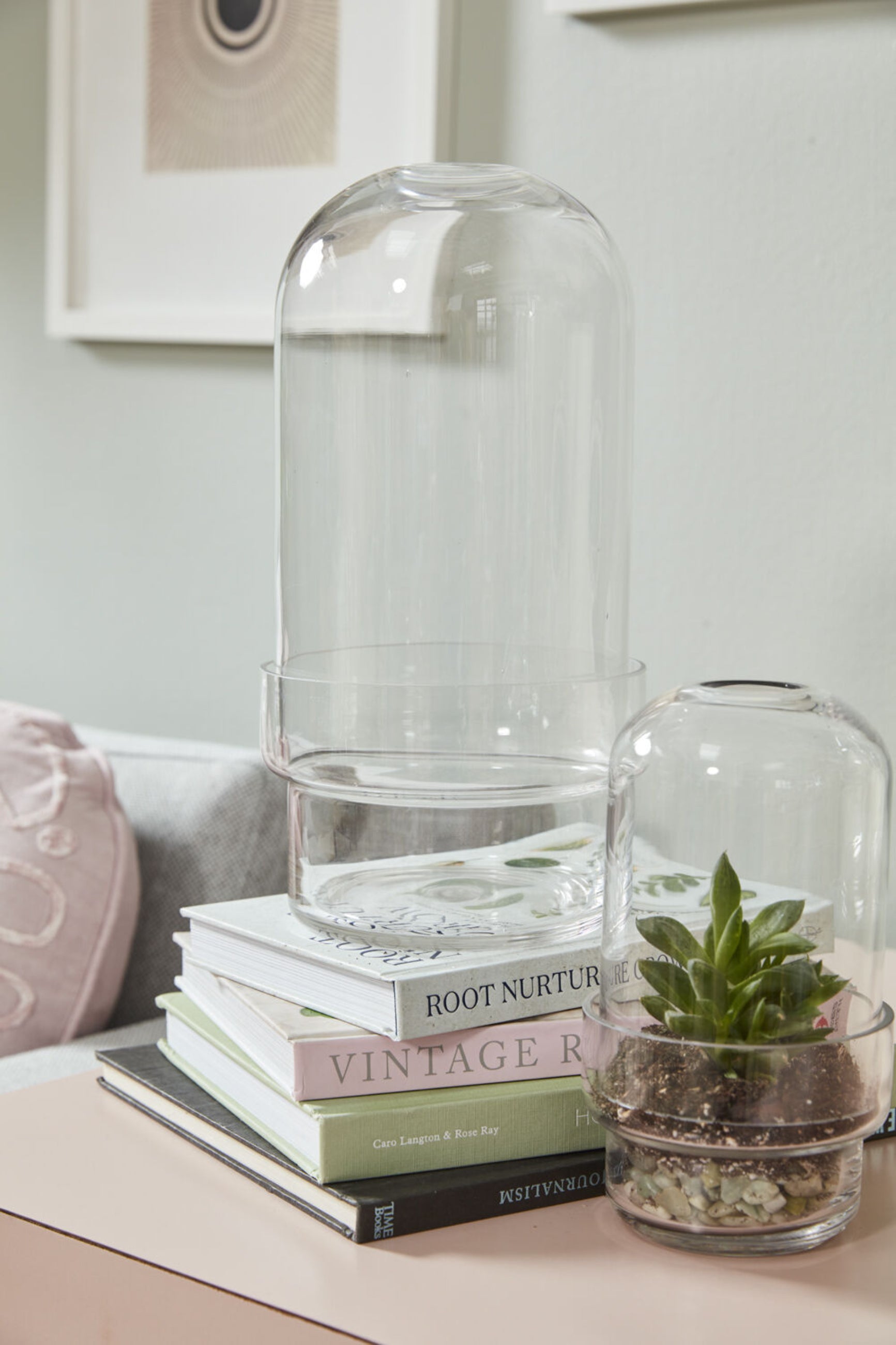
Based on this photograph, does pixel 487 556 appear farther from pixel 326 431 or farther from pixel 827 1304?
pixel 827 1304

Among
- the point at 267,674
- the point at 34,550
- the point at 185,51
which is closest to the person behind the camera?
the point at 267,674

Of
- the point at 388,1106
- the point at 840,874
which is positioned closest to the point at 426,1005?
the point at 388,1106

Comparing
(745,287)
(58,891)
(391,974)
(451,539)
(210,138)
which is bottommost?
(58,891)

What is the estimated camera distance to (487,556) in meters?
0.92

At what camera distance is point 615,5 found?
1118 millimetres

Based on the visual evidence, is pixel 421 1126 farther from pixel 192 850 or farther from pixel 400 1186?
pixel 192 850

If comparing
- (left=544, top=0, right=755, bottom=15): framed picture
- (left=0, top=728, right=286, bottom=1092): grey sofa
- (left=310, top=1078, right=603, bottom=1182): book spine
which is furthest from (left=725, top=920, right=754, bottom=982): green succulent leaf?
(left=544, top=0, right=755, bottom=15): framed picture

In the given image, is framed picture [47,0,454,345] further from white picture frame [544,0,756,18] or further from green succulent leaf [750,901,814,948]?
green succulent leaf [750,901,814,948]

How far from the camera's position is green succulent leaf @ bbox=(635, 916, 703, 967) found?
0.57 m

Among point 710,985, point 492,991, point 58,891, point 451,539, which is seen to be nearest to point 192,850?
point 58,891

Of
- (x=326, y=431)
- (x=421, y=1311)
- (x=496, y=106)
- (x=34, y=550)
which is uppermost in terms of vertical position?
(x=496, y=106)

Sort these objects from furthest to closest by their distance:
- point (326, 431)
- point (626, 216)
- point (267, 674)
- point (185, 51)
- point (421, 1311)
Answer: point (185, 51) → point (626, 216) → point (326, 431) → point (267, 674) → point (421, 1311)

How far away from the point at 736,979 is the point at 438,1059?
143 millimetres

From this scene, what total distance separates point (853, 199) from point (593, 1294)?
2.73ft
